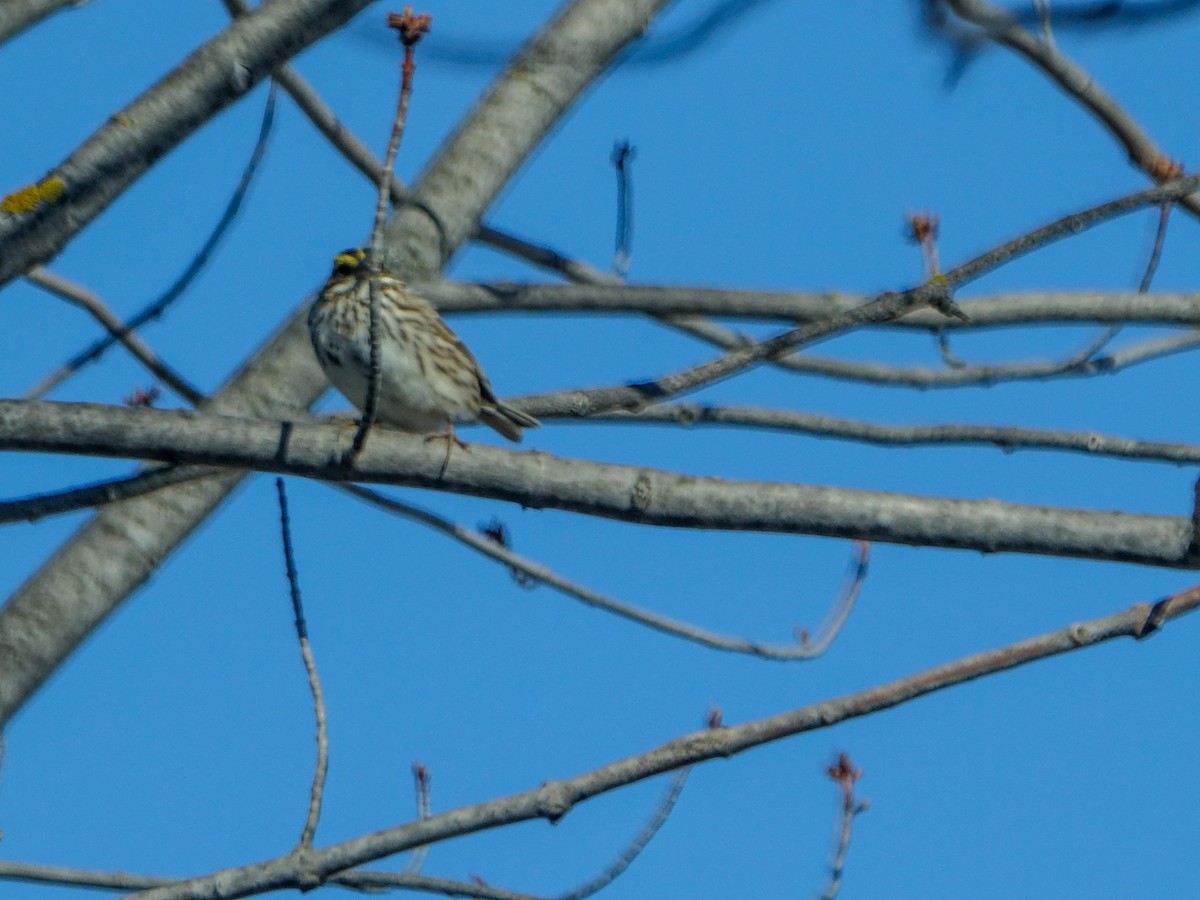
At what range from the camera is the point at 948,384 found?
598 cm

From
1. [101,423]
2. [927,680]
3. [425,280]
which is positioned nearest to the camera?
[927,680]

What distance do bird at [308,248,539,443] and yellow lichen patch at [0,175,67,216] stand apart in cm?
219

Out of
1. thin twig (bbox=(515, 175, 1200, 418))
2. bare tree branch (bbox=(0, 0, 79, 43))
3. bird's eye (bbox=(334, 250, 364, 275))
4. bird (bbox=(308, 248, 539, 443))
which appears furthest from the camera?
bird's eye (bbox=(334, 250, 364, 275))

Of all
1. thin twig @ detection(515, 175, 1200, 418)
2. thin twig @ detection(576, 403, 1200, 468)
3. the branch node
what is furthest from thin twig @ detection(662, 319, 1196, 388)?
the branch node

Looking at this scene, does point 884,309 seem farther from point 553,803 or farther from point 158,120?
point 158,120

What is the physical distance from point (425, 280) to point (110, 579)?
147 cm

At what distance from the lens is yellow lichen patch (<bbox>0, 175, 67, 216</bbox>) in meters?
3.45

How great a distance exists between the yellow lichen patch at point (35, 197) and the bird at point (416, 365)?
2186 millimetres

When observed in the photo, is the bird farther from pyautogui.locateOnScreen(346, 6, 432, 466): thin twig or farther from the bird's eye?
pyautogui.locateOnScreen(346, 6, 432, 466): thin twig

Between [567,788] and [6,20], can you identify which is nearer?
[567,788]

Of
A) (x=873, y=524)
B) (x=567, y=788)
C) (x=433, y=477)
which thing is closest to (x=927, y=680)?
(x=873, y=524)

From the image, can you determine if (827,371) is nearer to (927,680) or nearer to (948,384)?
(948,384)

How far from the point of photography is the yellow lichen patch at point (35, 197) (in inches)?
136

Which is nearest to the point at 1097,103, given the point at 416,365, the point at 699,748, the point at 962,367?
the point at 962,367
